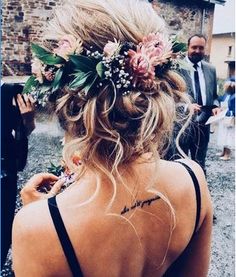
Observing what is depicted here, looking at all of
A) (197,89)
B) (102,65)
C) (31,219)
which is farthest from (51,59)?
(197,89)

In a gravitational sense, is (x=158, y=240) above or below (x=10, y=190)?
above

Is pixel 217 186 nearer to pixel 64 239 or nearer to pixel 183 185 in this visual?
pixel 183 185

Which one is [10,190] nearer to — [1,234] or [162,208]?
[1,234]

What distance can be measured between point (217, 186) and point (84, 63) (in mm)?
3626

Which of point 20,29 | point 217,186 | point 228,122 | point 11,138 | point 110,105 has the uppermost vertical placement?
point 20,29

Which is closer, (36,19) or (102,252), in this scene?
(102,252)

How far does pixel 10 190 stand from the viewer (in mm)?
2014

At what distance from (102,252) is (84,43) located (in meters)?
0.44

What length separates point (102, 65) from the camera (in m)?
0.82

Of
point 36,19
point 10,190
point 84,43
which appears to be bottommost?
point 10,190

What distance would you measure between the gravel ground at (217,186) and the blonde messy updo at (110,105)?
84cm

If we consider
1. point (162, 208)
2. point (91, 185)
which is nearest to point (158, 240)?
point (162, 208)

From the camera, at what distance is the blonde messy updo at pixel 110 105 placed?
0.78 metres

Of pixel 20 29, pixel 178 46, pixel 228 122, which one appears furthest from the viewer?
pixel 20 29
